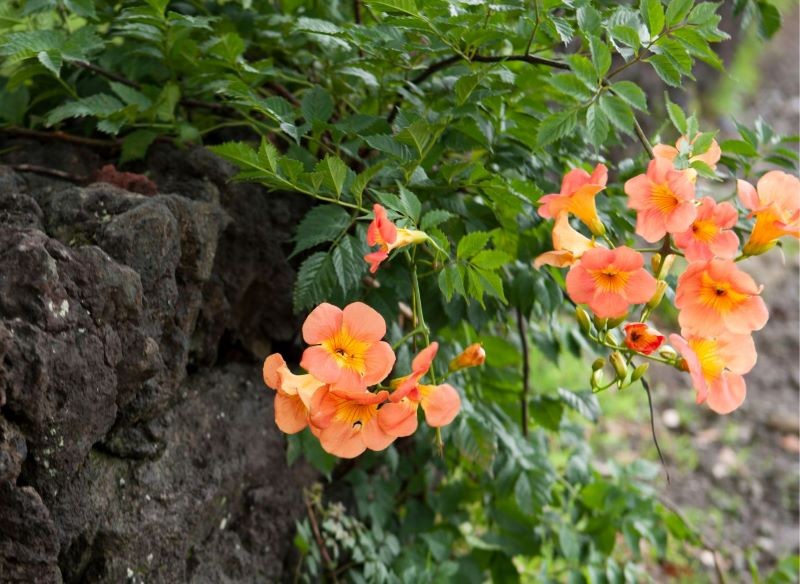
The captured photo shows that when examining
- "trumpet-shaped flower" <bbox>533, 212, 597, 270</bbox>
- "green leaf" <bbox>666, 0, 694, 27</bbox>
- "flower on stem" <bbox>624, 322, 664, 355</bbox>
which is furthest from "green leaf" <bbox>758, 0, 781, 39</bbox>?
"flower on stem" <bbox>624, 322, 664, 355</bbox>

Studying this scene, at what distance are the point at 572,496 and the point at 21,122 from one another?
1694 mm

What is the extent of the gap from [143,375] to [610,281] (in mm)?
766

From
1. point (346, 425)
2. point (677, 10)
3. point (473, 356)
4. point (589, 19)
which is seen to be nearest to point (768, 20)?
point (677, 10)

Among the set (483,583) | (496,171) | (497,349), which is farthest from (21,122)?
(483,583)

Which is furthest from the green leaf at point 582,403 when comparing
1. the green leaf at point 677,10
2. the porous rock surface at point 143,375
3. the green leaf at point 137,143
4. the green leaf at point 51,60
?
the green leaf at point 51,60

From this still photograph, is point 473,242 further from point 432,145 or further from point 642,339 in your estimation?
point 642,339

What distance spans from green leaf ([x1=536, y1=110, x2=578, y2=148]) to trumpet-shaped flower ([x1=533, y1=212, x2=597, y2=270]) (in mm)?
191

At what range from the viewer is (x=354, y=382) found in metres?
1.12

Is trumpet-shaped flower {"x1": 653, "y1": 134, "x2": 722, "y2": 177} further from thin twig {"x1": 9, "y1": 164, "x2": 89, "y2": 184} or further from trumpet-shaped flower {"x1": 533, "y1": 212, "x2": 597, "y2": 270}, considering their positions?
thin twig {"x1": 9, "y1": 164, "x2": 89, "y2": 184}

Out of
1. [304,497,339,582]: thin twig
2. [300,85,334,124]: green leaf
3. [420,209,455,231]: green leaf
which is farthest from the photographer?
[304,497,339,582]: thin twig

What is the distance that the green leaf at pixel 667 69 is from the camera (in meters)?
1.35

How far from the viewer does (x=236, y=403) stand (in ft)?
5.83

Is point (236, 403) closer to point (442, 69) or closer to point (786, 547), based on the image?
point (442, 69)

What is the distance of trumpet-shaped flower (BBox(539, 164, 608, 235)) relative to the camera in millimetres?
1315
